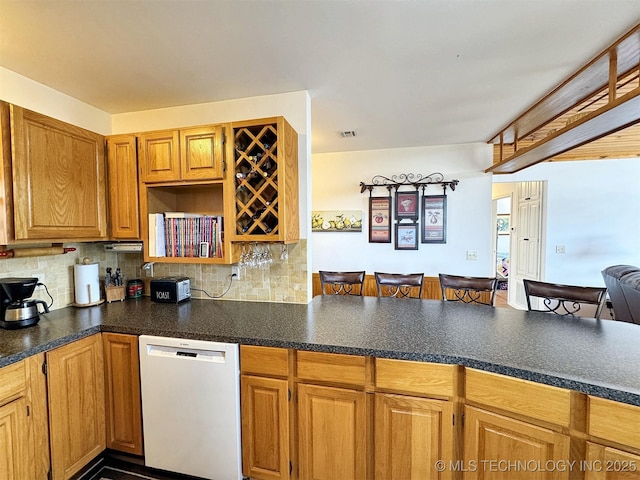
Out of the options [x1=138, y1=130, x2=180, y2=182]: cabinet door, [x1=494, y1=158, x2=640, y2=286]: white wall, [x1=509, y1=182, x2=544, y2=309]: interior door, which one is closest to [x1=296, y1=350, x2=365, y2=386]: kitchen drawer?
[x1=138, y1=130, x2=180, y2=182]: cabinet door

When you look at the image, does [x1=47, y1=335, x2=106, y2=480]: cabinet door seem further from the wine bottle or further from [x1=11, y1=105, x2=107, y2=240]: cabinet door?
the wine bottle

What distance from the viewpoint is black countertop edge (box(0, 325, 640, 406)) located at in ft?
3.37

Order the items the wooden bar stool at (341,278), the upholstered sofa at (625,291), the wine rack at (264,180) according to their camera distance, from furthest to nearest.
A: the upholstered sofa at (625,291) → the wooden bar stool at (341,278) → the wine rack at (264,180)

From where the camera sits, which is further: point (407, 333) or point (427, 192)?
point (427, 192)

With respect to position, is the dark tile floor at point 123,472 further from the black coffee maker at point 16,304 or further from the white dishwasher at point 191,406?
the black coffee maker at point 16,304

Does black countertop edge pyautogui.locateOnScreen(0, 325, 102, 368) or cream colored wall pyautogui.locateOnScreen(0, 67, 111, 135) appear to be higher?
cream colored wall pyautogui.locateOnScreen(0, 67, 111, 135)

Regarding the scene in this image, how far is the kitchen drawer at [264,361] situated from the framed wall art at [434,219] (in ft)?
8.93

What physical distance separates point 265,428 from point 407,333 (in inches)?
36.5

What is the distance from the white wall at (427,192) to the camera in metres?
3.50

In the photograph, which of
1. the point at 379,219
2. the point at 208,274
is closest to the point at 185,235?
the point at 208,274

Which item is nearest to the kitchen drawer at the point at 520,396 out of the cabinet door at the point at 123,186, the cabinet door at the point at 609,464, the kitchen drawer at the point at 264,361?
the cabinet door at the point at 609,464

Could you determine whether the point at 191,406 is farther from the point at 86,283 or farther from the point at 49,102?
the point at 49,102

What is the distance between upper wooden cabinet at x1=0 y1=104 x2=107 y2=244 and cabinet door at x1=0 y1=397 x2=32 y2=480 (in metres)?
0.88

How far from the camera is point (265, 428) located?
4.99 ft
